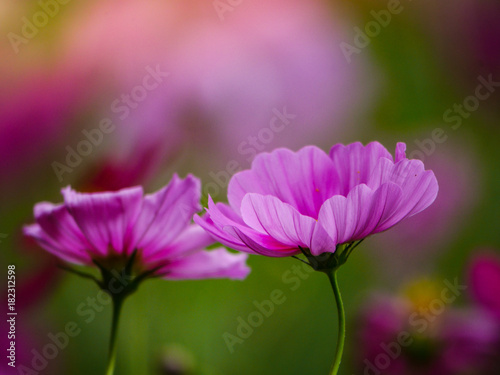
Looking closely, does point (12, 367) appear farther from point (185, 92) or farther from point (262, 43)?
point (262, 43)

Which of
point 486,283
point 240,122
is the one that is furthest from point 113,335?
point 240,122

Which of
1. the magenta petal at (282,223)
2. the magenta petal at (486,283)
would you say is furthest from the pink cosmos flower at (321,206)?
the magenta petal at (486,283)

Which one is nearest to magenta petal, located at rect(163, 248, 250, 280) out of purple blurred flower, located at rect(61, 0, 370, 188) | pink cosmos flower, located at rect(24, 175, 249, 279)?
pink cosmos flower, located at rect(24, 175, 249, 279)

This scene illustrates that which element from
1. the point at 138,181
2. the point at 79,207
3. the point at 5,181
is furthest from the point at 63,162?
the point at 79,207

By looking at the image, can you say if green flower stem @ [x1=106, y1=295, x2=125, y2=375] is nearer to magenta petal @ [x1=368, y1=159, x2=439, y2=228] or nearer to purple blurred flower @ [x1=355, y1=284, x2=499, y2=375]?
magenta petal @ [x1=368, y1=159, x2=439, y2=228]

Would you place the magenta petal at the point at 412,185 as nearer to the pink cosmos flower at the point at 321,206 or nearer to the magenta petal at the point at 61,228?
the pink cosmos flower at the point at 321,206

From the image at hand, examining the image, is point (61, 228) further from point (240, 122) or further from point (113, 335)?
point (240, 122)
